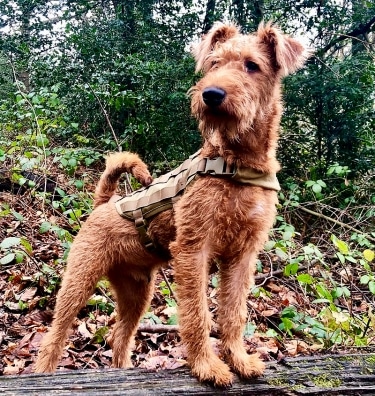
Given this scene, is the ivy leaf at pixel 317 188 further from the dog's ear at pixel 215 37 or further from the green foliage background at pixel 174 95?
the dog's ear at pixel 215 37

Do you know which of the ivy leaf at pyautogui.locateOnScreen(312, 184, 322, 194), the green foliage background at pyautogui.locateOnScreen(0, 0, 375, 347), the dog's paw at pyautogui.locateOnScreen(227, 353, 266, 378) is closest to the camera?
the dog's paw at pyautogui.locateOnScreen(227, 353, 266, 378)

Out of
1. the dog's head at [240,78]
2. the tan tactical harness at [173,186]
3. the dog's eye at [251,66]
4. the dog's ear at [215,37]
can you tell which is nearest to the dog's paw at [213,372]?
the tan tactical harness at [173,186]

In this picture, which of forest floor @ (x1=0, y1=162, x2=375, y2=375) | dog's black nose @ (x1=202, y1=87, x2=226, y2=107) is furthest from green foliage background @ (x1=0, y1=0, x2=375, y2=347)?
dog's black nose @ (x1=202, y1=87, x2=226, y2=107)

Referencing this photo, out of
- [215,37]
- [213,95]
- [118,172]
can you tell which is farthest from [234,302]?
[215,37]

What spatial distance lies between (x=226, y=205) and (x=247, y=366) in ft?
2.91

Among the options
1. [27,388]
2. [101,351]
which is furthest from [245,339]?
[27,388]

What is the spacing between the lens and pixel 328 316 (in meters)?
3.73

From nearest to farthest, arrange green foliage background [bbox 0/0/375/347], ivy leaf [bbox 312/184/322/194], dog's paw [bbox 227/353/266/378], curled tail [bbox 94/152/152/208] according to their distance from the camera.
Result: dog's paw [bbox 227/353/266/378]
curled tail [bbox 94/152/152/208]
ivy leaf [bbox 312/184/322/194]
green foliage background [bbox 0/0/375/347]

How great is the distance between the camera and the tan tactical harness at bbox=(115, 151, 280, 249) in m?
2.51

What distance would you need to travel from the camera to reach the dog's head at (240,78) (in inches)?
91.0

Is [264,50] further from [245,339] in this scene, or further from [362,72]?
[362,72]

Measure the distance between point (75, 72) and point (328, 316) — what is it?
6.57m

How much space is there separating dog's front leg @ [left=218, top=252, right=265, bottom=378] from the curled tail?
3.01 ft

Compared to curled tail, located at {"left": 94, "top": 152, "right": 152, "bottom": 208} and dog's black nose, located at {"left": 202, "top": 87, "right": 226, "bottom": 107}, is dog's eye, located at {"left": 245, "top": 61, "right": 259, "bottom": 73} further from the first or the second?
curled tail, located at {"left": 94, "top": 152, "right": 152, "bottom": 208}
